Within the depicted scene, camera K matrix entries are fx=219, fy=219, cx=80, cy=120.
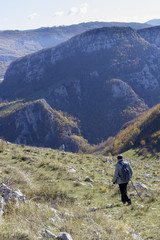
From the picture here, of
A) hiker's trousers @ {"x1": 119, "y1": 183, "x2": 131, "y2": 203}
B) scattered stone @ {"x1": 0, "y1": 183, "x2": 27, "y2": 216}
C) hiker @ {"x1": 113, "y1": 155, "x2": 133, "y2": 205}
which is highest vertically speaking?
scattered stone @ {"x1": 0, "y1": 183, "x2": 27, "y2": 216}

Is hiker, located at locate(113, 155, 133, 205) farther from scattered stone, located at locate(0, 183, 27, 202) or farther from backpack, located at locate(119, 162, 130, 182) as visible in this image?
scattered stone, located at locate(0, 183, 27, 202)

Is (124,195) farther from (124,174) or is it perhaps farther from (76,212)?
(76,212)

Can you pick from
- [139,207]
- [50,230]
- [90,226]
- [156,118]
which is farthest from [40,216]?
[156,118]

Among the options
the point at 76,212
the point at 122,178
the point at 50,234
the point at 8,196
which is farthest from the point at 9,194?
the point at 122,178

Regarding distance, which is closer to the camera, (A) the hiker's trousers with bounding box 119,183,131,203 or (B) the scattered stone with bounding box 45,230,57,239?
(B) the scattered stone with bounding box 45,230,57,239

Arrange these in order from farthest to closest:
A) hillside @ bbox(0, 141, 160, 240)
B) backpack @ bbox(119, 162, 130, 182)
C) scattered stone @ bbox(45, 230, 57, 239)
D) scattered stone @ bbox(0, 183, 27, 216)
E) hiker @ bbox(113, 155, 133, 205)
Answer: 1. backpack @ bbox(119, 162, 130, 182)
2. hiker @ bbox(113, 155, 133, 205)
3. scattered stone @ bbox(0, 183, 27, 216)
4. hillside @ bbox(0, 141, 160, 240)
5. scattered stone @ bbox(45, 230, 57, 239)

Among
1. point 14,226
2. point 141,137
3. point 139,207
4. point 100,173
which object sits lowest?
point 141,137

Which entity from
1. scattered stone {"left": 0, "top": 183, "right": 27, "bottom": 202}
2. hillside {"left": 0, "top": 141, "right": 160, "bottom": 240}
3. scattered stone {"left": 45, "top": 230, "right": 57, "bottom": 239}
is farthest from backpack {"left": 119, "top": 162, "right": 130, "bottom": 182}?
scattered stone {"left": 45, "top": 230, "right": 57, "bottom": 239}

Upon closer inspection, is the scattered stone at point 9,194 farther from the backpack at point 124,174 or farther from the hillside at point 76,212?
the backpack at point 124,174

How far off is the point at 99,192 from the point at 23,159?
1030cm

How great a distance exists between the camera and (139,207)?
10500 mm

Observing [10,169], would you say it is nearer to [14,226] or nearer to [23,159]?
[23,159]

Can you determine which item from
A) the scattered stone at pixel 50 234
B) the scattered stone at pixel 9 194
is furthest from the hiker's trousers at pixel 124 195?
the scattered stone at pixel 50 234

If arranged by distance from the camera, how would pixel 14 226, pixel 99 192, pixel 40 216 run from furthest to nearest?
pixel 99 192 → pixel 40 216 → pixel 14 226
